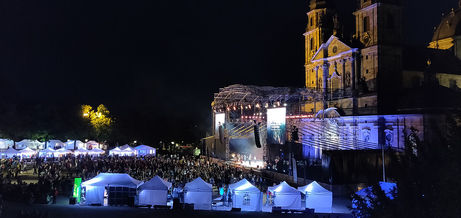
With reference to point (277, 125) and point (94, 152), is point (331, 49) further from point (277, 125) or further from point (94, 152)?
point (94, 152)

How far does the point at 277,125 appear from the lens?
3481cm

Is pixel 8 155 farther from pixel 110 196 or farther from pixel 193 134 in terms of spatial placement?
pixel 193 134

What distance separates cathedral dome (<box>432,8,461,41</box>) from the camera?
5460cm

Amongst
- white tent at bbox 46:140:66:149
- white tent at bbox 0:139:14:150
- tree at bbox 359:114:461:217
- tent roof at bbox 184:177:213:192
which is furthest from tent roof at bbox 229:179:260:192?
white tent at bbox 0:139:14:150

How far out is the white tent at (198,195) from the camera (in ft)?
60.6

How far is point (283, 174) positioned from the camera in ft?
96.1

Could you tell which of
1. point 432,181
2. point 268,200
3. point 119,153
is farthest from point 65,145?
point 432,181

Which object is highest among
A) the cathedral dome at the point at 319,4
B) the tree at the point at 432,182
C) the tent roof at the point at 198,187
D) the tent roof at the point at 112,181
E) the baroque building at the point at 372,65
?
the cathedral dome at the point at 319,4

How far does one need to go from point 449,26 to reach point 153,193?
5420 cm

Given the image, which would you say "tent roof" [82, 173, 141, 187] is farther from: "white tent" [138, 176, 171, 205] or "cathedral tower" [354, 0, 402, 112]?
"cathedral tower" [354, 0, 402, 112]

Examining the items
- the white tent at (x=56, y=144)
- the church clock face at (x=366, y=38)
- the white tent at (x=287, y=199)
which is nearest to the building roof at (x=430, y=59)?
the church clock face at (x=366, y=38)

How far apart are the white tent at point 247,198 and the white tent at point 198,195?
1.33 meters

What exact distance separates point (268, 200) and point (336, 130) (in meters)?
20.6

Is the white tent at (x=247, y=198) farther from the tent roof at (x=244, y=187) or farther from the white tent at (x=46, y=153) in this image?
the white tent at (x=46, y=153)
